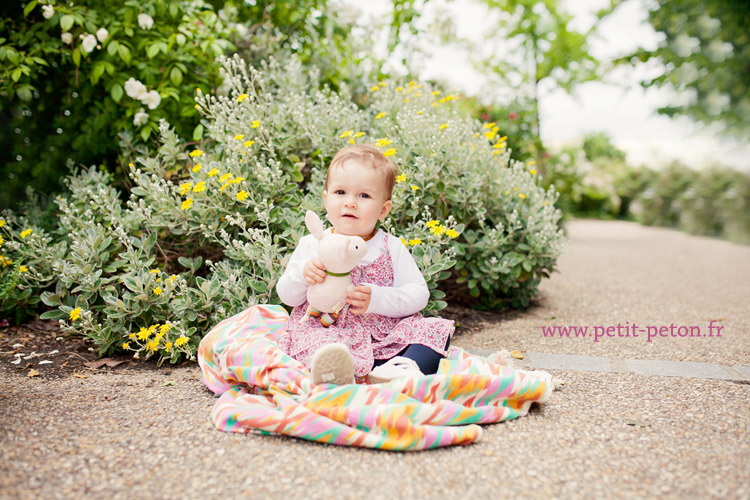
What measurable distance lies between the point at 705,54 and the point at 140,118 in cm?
931

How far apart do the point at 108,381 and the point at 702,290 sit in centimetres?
463

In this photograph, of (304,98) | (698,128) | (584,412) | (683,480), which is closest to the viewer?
(683,480)

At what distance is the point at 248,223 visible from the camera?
335cm

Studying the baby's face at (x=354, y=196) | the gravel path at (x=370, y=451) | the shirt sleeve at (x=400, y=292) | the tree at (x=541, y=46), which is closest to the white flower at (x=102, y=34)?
the gravel path at (x=370, y=451)

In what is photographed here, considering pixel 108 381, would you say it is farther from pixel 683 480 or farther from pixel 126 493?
pixel 683 480

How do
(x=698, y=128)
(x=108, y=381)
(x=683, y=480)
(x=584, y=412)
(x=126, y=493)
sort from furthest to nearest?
(x=698, y=128), (x=108, y=381), (x=584, y=412), (x=683, y=480), (x=126, y=493)

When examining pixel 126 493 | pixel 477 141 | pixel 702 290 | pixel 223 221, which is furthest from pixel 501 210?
pixel 126 493

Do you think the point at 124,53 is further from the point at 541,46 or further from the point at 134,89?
the point at 541,46

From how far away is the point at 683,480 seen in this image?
67.7 inches

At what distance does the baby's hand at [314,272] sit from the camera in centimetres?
228

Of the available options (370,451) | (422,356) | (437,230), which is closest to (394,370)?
(422,356)

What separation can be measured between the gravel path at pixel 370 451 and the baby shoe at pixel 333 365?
251 mm

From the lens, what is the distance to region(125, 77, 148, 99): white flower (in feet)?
12.1

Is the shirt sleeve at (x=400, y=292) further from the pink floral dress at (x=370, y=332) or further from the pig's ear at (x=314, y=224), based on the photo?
the pig's ear at (x=314, y=224)
